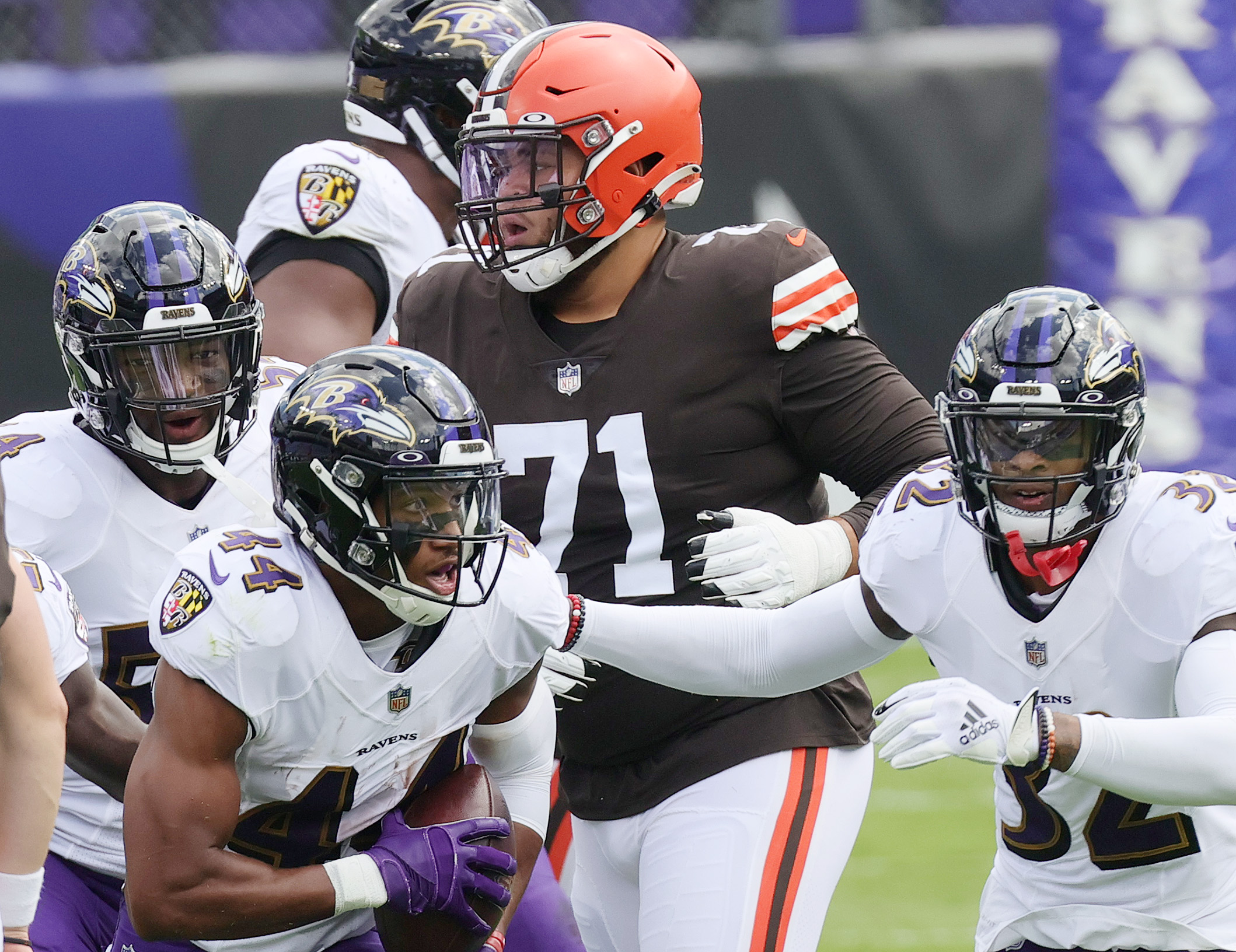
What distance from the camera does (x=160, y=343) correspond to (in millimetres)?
3148

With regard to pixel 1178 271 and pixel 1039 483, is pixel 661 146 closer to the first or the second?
pixel 1039 483

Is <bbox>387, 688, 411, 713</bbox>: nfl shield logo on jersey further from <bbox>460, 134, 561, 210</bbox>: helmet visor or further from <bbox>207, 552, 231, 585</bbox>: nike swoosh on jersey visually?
<bbox>460, 134, 561, 210</bbox>: helmet visor

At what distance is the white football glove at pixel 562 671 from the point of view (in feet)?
10.1

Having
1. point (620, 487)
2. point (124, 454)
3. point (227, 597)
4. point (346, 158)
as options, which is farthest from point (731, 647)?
point (346, 158)

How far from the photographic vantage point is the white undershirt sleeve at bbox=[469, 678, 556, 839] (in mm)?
2906

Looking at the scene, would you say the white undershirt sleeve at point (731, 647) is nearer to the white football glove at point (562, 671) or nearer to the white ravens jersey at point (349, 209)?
the white football glove at point (562, 671)

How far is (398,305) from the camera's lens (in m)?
3.67

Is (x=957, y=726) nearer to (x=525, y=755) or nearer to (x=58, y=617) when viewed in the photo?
(x=525, y=755)

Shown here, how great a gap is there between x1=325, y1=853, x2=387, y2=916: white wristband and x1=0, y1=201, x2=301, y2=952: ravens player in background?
1.88ft

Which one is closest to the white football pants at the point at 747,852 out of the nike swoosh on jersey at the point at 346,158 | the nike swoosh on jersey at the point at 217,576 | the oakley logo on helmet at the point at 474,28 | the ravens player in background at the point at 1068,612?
the ravens player in background at the point at 1068,612

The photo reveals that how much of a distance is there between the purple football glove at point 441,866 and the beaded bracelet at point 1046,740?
772mm

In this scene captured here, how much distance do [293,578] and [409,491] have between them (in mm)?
205

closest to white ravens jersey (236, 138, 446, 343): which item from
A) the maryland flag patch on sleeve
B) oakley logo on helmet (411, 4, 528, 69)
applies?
oakley logo on helmet (411, 4, 528, 69)

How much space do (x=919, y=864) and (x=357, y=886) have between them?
12.0 feet
